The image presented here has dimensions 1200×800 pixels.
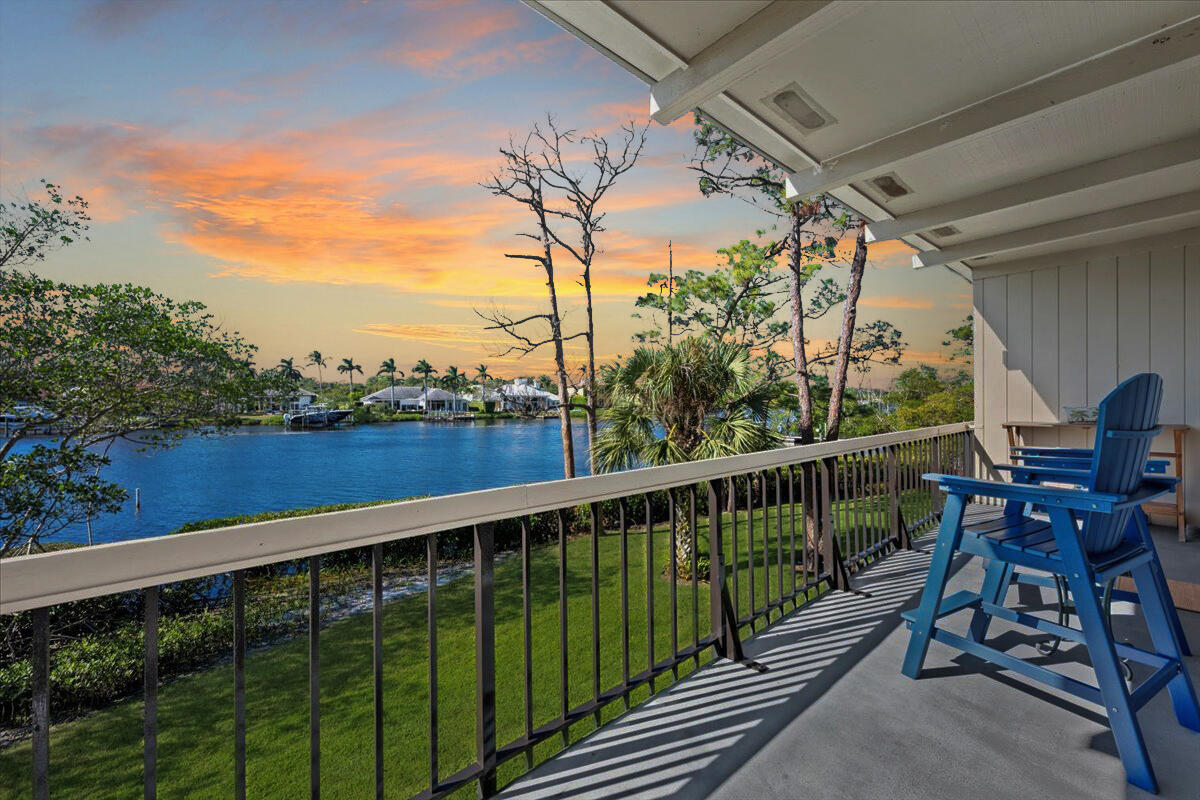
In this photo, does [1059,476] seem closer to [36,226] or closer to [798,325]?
[798,325]

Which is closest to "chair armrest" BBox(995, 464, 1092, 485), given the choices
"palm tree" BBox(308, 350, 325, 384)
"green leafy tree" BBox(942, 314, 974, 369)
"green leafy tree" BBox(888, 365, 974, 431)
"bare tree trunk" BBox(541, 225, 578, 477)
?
"green leafy tree" BBox(888, 365, 974, 431)

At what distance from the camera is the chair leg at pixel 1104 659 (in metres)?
1.52

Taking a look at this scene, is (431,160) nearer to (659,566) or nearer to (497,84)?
(497,84)

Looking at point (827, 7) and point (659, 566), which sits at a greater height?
point (827, 7)

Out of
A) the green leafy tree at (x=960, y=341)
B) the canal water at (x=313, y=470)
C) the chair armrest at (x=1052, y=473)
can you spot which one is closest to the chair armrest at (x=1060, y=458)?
the chair armrest at (x=1052, y=473)

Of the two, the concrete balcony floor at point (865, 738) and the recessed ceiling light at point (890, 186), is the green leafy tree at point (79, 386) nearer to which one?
the concrete balcony floor at point (865, 738)

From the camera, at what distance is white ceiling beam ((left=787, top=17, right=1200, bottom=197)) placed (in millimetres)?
1944

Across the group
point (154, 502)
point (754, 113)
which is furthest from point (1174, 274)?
point (154, 502)

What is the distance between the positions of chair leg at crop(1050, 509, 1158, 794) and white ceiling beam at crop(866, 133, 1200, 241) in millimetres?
2276

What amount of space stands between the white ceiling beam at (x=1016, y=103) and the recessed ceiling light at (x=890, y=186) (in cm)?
36

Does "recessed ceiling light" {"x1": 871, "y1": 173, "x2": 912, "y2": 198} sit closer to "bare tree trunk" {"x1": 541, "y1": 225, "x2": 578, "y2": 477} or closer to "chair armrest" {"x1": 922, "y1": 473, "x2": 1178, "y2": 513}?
"chair armrest" {"x1": 922, "y1": 473, "x2": 1178, "y2": 513}

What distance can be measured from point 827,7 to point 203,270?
26.8 meters

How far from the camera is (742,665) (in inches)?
89.4

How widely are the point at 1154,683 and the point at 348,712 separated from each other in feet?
16.4
